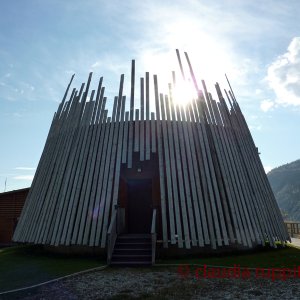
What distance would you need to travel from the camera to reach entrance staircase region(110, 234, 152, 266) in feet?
31.1

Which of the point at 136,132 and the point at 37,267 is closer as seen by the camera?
the point at 37,267

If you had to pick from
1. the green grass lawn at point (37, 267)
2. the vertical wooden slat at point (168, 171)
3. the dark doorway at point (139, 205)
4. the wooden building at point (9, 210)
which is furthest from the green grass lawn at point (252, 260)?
the wooden building at point (9, 210)

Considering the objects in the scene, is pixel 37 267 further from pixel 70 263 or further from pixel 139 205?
pixel 139 205

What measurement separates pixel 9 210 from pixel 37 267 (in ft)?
57.7

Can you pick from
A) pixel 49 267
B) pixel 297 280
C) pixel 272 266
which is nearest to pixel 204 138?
pixel 272 266

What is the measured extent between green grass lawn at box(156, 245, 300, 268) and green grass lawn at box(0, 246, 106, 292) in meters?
2.56

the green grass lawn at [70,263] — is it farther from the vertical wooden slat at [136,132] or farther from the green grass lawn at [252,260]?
the vertical wooden slat at [136,132]

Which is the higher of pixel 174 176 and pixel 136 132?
pixel 136 132

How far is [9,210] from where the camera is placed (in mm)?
24953

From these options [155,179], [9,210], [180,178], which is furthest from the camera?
[9,210]

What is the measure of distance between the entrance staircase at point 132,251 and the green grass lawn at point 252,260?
513 millimetres

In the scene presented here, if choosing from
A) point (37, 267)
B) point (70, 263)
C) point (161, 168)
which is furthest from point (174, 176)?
point (37, 267)

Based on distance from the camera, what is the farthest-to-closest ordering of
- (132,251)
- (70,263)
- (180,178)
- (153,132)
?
(153,132) < (180,178) < (132,251) < (70,263)

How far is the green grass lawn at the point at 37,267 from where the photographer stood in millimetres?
7570
